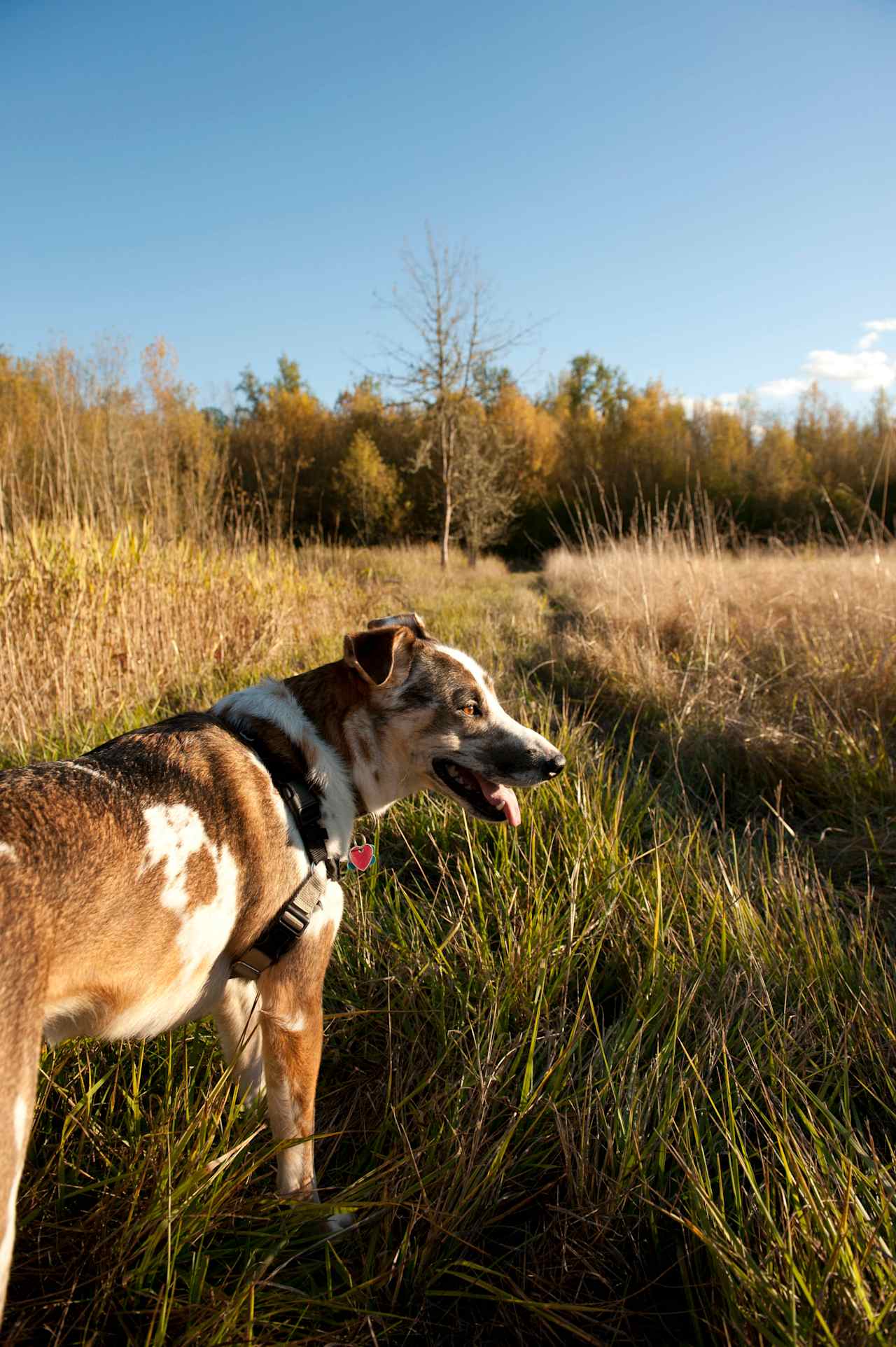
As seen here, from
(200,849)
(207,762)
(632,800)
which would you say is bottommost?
(632,800)

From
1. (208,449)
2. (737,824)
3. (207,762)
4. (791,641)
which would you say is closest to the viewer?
(207,762)

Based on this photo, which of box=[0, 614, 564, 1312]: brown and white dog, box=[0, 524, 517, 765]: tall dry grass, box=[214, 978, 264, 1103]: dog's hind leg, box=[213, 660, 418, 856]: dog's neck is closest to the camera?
box=[0, 614, 564, 1312]: brown and white dog

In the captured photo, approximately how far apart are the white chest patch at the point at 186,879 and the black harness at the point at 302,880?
121mm

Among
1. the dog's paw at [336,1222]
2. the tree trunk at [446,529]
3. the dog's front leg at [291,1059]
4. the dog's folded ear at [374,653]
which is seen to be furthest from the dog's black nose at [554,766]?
the tree trunk at [446,529]

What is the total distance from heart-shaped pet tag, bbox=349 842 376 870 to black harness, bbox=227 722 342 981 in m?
0.13

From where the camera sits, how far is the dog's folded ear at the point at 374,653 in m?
2.28

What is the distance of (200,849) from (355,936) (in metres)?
1.12

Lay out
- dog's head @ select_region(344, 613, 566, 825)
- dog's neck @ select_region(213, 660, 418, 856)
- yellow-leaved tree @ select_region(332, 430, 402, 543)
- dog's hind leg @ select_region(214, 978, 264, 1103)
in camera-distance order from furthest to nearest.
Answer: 1. yellow-leaved tree @ select_region(332, 430, 402, 543)
2. dog's head @ select_region(344, 613, 566, 825)
3. dog's neck @ select_region(213, 660, 418, 856)
4. dog's hind leg @ select_region(214, 978, 264, 1103)

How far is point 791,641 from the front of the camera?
6281mm

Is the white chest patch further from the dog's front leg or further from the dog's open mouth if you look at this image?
the dog's open mouth

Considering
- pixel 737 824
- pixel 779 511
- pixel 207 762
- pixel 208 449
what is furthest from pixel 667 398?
pixel 207 762

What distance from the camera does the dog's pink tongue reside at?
2414 mm

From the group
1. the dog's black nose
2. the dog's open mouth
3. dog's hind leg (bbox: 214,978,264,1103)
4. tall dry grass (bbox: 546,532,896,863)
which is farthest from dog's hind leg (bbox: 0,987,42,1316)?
tall dry grass (bbox: 546,532,896,863)

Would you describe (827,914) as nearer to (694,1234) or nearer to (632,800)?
(632,800)
